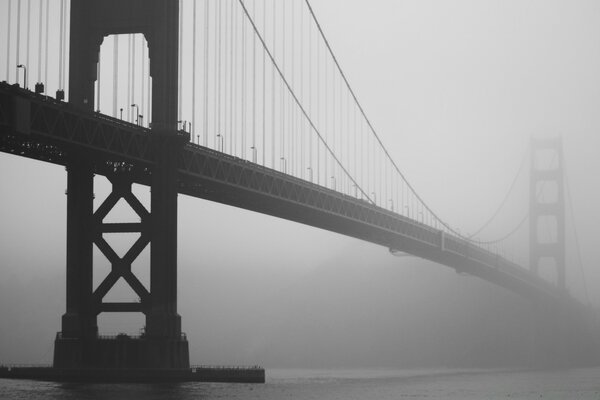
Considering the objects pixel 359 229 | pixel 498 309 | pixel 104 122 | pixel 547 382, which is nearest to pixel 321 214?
pixel 359 229

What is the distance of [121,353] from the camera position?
5934 cm

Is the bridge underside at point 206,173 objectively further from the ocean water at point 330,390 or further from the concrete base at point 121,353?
the ocean water at point 330,390

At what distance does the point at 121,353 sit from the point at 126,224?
5.33 meters

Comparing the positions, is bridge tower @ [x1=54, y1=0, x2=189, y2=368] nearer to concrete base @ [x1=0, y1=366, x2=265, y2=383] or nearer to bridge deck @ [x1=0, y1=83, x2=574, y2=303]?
concrete base @ [x1=0, y1=366, x2=265, y2=383]

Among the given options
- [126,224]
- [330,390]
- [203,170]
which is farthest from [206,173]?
[330,390]

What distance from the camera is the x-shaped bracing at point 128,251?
60188 mm

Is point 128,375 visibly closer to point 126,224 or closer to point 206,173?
point 126,224

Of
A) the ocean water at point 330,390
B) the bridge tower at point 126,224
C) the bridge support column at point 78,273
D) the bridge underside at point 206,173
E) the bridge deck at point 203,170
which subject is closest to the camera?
the ocean water at point 330,390

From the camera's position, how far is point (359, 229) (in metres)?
82.5

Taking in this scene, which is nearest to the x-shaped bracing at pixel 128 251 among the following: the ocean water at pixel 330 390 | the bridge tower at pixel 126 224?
the bridge tower at pixel 126 224

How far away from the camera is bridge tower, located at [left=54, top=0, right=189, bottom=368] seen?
195 feet

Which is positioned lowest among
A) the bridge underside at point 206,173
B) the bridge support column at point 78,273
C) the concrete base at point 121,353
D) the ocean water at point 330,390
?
the ocean water at point 330,390

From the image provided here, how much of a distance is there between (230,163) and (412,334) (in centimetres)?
7046

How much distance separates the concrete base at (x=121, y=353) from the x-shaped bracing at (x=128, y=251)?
4.53 feet
